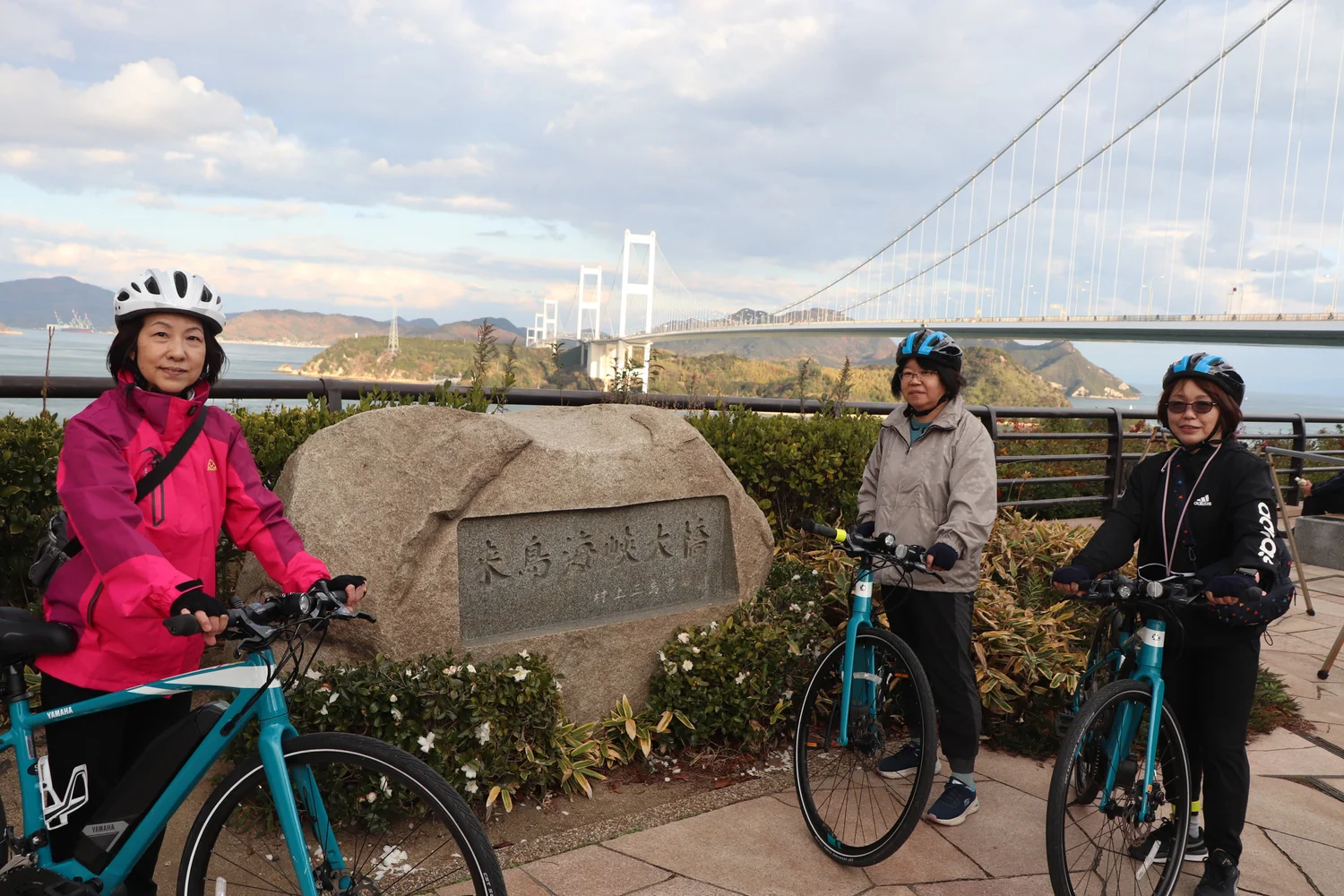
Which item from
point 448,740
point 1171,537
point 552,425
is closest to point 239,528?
point 448,740

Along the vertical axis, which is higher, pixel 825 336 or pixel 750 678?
pixel 825 336

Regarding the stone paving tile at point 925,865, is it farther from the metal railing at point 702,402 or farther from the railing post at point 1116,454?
the railing post at point 1116,454

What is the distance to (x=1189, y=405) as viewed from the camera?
2396 millimetres

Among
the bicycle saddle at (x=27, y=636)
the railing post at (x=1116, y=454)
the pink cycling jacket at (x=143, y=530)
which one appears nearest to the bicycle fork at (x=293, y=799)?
the pink cycling jacket at (x=143, y=530)

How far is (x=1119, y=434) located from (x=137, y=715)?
22.9 feet

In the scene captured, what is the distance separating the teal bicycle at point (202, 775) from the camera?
1.65m

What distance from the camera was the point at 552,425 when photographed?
11.2 feet

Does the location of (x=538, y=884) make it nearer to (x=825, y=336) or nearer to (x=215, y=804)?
(x=215, y=804)

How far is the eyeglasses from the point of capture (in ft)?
7.80

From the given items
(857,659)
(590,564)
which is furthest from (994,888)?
(590,564)

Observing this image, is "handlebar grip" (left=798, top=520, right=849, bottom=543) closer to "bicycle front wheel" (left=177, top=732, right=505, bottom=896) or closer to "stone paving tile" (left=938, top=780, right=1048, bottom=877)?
"stone paving tile" (left=938, top=780, right=1048, bottom=877)

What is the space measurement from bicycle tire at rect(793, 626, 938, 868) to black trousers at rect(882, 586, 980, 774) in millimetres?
225

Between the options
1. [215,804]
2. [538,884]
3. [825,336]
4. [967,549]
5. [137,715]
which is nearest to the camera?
[215,804]

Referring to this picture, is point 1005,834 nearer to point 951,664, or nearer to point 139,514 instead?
point 951,664
